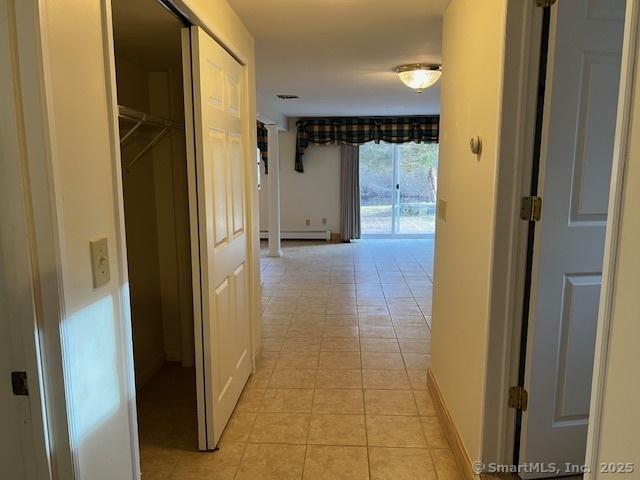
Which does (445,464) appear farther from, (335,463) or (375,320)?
(375,320)

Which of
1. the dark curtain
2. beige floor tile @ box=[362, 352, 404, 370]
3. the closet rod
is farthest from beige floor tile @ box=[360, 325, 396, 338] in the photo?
the dark curtain

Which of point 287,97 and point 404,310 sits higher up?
point 287,97

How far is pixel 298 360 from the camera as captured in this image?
10.8ft

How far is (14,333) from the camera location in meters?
0.98

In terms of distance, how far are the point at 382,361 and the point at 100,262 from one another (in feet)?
8.13

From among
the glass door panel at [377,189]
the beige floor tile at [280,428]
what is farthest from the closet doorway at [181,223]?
the glass door panel at [377,189]

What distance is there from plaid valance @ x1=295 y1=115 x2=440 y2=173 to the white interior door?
21.1 feet

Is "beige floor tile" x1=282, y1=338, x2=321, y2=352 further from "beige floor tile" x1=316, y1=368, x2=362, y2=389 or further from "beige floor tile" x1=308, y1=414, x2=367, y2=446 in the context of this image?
"beige floor tile" x1=308, y1=414, x2=367, y2=446

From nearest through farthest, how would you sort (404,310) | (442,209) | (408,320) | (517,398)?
(517,398)
(442,209)
(408,320)
(404,310)

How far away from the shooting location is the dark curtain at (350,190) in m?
8.35

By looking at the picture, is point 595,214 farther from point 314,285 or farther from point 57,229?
point 314,285

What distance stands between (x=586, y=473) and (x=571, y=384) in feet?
2.90

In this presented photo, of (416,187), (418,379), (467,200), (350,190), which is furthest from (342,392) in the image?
(416,187)

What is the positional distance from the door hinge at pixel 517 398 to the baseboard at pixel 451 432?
0.33m
